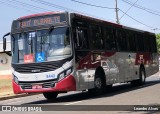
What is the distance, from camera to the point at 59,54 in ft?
53.4

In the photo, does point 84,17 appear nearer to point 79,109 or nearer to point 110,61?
point 110,61

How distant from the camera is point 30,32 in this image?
17000 mm

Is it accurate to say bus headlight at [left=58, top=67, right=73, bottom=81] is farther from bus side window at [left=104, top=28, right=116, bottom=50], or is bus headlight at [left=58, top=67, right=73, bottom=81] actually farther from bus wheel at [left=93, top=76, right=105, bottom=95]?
bus side window at [left=104, top=28, right=116, bottom=50]

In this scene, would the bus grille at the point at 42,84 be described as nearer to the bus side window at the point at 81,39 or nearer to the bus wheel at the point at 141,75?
the bus side window at the point at 81,39

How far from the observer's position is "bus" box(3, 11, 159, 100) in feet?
53.4

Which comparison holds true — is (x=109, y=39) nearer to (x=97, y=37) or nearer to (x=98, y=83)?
(x=97, y=37)

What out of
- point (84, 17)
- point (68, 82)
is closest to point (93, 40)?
point (84, 17)

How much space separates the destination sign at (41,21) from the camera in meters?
16.7

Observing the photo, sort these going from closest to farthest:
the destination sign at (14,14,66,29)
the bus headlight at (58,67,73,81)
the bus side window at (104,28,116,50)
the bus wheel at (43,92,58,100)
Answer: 1. the bus headlight at (58,67,73,81)
2. the destination sign at (14,14,66,29)
3. the bus wheel at (43,92,58,100)
4. the bus side window at (104,28,116,50)

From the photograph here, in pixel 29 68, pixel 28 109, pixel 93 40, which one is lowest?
pixel 28 109

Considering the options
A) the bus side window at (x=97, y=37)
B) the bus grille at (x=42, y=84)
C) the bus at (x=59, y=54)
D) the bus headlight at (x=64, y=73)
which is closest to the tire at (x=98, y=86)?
the bus at (x=59, y=54)

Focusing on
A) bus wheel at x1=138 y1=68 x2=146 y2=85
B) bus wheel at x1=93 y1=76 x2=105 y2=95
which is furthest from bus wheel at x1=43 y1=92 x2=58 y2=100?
bus wheel at x1=138 y1=68 x2=146 y2=85

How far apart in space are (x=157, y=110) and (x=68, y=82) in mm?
4514

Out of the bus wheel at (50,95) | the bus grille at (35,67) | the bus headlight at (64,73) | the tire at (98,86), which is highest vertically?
the bus grille at (35,67)
